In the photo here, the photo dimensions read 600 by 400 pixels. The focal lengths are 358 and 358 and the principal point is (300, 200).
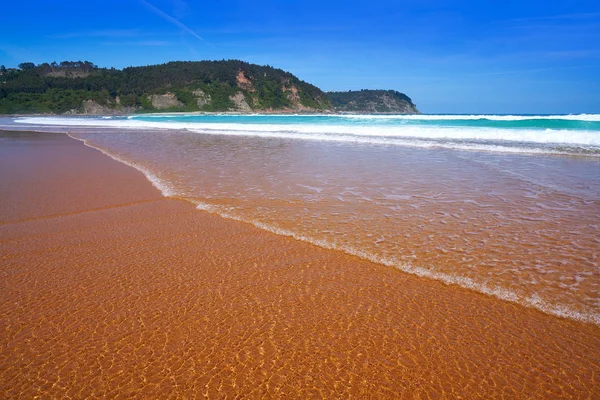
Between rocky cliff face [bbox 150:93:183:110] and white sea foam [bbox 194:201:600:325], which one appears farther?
rocky cliff face [bbox 150:93:183:110]

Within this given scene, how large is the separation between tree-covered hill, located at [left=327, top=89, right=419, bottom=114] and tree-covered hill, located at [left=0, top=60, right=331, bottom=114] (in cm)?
3462

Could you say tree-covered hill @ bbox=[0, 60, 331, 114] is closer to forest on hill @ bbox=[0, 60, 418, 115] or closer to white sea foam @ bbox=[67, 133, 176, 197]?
forest on hill @ bbox=[0, 60, 418, 115]

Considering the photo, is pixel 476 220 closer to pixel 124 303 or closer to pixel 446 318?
pixel 446 318

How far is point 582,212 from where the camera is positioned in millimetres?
5438

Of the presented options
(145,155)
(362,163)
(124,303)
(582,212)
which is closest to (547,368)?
(124,303)

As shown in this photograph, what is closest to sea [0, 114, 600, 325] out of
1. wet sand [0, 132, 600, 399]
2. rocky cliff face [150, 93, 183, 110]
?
wet sand [0, 132, 600, 399]

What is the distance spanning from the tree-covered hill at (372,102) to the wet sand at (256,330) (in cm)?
16647

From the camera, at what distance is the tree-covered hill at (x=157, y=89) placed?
321ft

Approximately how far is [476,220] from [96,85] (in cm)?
12731

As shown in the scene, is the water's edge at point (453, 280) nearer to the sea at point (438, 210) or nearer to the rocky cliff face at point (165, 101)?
the sea at point (438, 210)

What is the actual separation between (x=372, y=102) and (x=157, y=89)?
101 meters

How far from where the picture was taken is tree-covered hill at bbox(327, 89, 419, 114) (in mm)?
169875

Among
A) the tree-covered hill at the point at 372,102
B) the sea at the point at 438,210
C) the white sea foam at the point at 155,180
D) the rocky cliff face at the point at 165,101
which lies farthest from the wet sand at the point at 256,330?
the tree-covered hill at the point at 372,102

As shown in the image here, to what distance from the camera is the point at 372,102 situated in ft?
566
